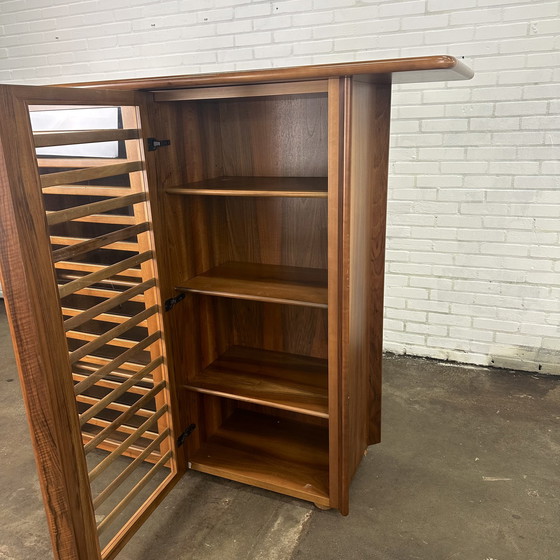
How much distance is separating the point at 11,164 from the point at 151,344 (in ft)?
2.89

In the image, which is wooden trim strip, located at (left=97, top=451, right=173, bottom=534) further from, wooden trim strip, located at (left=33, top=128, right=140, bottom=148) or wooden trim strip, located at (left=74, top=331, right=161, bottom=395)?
wooden trim strip, located at (left=33, top=128, right=140, bottom=148)

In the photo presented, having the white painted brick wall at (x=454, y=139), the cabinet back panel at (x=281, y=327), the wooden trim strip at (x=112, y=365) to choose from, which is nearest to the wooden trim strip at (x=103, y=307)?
the wooden trim strip at (x=112, y=365)

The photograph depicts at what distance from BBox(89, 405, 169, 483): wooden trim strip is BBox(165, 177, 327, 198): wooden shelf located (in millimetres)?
807

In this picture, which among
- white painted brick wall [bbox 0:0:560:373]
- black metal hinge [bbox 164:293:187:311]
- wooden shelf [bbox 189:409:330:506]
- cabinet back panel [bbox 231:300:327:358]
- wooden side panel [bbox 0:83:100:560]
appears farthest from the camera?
white painted brick wall [bbox 0:0:560:373]

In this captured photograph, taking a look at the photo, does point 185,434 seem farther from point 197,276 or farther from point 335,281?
point 335,281

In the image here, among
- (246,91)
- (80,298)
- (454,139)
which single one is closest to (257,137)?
(246,91)

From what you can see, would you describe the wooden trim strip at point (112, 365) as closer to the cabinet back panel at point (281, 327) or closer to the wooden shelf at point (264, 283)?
the wooden shelf at point (264, 283)

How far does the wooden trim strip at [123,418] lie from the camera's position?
149cm

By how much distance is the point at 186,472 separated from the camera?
2.13 m

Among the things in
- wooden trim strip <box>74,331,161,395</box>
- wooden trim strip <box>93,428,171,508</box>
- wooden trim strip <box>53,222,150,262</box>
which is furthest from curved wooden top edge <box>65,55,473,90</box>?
wooden trim strip <box>93,428,171,508</box>

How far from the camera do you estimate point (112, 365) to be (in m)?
1.55

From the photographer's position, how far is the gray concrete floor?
5.69 feet

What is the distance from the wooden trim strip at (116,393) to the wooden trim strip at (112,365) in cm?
7

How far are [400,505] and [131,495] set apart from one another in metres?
0.98
